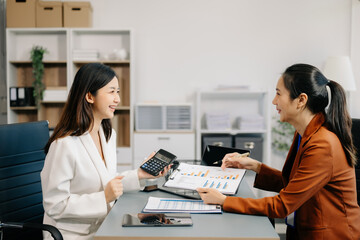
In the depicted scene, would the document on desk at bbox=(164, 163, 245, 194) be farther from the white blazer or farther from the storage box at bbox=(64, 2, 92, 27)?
the storage box at bbox=(64, 2, 92, 27)

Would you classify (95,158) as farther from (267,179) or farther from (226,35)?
(226,35)

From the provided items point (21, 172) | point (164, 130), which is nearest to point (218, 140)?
point (164, 130)

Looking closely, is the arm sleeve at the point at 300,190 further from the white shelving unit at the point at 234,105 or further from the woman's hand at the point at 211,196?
the white shelving unit at the point at 234,105

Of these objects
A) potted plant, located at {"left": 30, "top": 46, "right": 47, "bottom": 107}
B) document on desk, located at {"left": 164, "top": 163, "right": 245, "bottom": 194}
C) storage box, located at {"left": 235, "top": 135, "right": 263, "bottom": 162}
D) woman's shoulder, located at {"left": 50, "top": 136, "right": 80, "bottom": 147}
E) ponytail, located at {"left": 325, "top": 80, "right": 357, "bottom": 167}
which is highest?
potted plant, located at {"left": 30, "top": 46, "right": 47, "bottom": 107}

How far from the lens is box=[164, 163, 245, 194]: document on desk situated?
1469mm

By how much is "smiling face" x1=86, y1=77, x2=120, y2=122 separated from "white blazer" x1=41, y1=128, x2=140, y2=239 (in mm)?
133

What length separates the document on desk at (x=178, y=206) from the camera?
1.31m

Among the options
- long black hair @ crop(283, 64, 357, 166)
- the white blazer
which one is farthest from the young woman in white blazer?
long black hair @ crop(283, 64, 357, 166)

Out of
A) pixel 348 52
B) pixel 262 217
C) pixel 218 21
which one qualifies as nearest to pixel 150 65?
pixel 218 21

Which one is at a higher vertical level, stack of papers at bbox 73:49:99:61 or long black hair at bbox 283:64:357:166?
stack of papers at bbox 73:49:99:61

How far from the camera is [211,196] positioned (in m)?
1.35

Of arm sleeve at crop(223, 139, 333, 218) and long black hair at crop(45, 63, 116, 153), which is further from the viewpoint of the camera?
long black hair at crop(45, 63, 116, 153)

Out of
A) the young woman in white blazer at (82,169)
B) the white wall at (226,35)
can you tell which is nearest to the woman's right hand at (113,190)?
the young woman in white blazer at (82,169)

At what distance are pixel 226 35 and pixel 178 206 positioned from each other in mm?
2873
